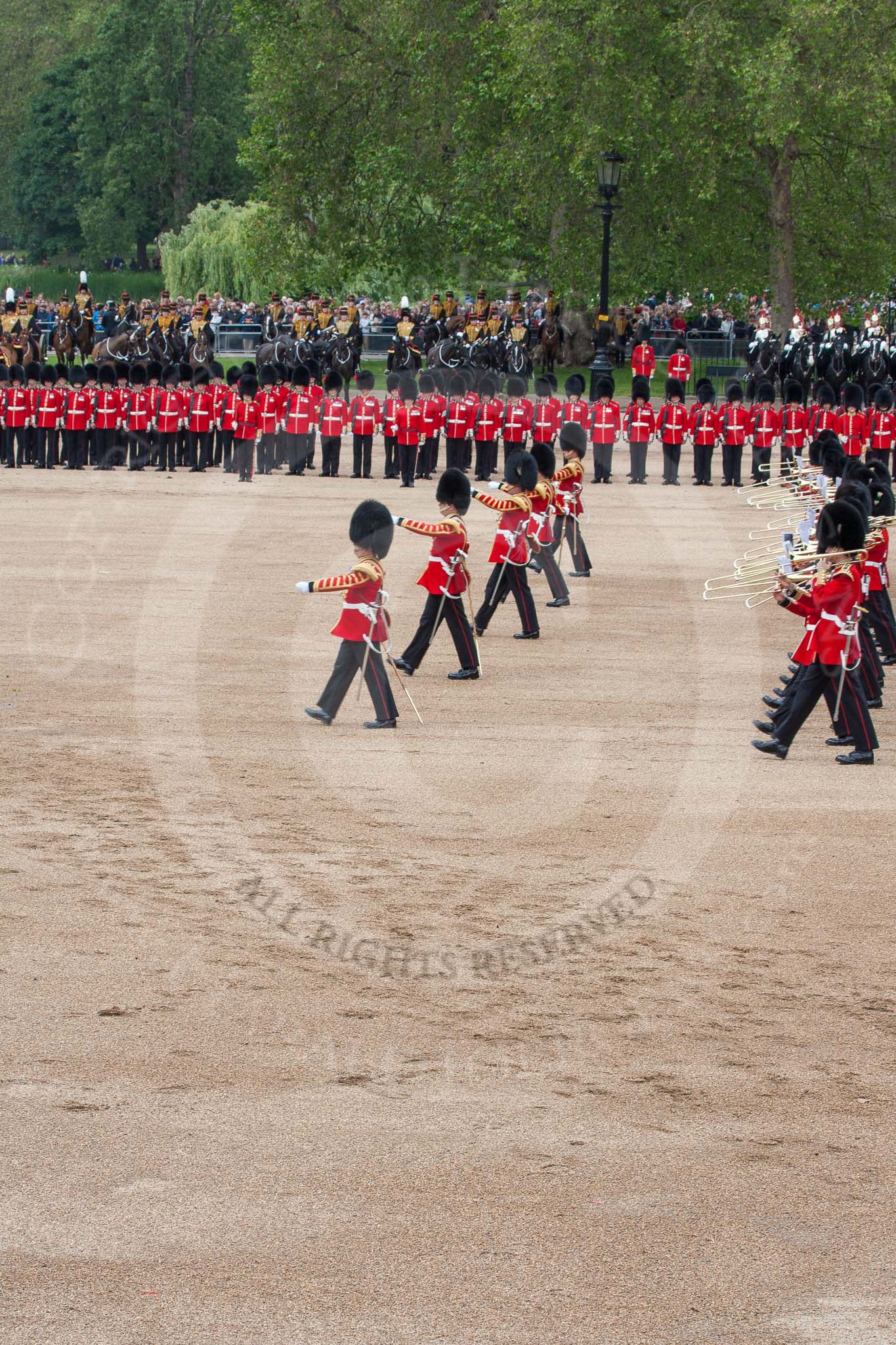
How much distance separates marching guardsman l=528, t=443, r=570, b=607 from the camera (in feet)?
46.8

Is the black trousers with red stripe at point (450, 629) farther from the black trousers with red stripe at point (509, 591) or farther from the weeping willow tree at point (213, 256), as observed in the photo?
the weeping willow tree at point (213, 256)

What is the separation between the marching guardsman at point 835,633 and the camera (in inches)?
390

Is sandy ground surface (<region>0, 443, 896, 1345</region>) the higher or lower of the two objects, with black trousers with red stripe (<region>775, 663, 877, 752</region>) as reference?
lower

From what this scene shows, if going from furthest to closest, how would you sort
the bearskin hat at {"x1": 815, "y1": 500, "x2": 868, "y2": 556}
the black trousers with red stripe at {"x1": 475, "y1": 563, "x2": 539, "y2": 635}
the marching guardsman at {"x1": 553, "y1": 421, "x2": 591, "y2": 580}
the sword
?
the marching guardsman at {"x1": 553, "y1": 421, "x2": 591, "y2": 580} < the black trousers with red stripe at {"x1": 475, "y1": 563, "x2": 539, "y2": 635} < the bearskin hat at {"x1": 815, "y1": 500, "x2": 868, "y2": 556} < the sword

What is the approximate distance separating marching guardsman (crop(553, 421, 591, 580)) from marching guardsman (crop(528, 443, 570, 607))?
0.23 metres

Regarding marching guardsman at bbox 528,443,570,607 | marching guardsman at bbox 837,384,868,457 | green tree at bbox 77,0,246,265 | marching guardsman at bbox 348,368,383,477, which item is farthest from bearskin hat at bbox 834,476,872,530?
green tree at bbox 77,0,246,265

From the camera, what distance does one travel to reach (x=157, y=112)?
58.4 metres

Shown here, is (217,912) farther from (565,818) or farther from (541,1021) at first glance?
(565,818)

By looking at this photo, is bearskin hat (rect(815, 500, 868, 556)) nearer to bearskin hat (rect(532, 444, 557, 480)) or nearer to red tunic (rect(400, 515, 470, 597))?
red tunic (rect(400, 515, 470, 597))

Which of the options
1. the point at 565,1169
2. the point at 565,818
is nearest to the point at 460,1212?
the point at 565,1169

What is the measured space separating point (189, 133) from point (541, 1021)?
56388 mm

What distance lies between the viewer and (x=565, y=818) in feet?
29.3

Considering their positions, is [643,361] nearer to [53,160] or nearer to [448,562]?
[448,562]

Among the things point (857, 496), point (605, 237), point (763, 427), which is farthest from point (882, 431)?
point (857, 496)
